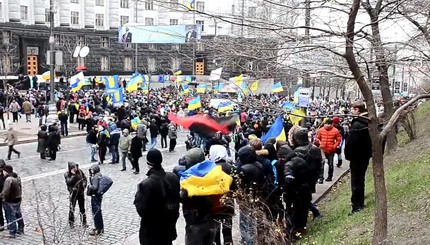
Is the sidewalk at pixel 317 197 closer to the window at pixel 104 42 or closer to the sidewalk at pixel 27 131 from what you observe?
the sidewalk at pixel 27 131

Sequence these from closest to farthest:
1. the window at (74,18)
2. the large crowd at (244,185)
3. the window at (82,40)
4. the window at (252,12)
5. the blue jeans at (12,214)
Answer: the window at (252,12) < the large crowd at (244,185) < the blue jeans at (12,214) < the window at (74,18) < the window at (82,40)

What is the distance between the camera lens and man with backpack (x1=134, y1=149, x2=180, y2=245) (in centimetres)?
640

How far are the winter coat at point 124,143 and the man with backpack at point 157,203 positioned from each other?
10898mm

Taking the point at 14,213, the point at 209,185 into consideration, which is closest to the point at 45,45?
the point at 14,213

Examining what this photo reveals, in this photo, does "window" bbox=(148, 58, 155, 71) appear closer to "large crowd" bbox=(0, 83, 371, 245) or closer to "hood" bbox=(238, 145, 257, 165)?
"large crowd" bbox=(0, 83, 371, 245)

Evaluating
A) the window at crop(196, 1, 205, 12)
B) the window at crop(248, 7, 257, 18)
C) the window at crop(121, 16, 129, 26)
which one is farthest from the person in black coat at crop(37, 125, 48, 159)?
the window at crop(121, 16, 129, 26)

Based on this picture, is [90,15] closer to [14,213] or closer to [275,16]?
[14,213]

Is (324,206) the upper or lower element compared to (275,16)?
lower

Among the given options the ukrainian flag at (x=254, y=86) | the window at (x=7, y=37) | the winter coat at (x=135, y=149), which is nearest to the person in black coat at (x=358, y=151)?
the ukrainian flag at (x=254, y=86)

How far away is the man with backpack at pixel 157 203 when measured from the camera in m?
6.40

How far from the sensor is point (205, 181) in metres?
7.03

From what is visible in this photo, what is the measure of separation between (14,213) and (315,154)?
5627 mm

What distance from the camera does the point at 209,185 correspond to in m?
7.03

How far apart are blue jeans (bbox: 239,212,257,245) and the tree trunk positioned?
1546 millimetres
